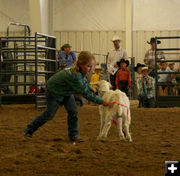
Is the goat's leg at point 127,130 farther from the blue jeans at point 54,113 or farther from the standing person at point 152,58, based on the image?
the standing person at point 152,58

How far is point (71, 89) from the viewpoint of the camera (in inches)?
221

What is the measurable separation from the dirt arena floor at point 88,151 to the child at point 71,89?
25 cm

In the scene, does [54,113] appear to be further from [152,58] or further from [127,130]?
[152,58]

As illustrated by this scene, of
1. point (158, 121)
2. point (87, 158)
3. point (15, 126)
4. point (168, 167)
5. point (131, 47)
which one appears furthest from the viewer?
point (131, 47)

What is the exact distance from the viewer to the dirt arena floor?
3871 millimetres

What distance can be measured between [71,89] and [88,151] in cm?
107

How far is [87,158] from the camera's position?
14.5 feet

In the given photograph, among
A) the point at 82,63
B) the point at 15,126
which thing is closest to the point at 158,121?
the point at 15,126

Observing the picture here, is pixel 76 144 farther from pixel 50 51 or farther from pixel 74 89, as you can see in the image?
pixel 50 51

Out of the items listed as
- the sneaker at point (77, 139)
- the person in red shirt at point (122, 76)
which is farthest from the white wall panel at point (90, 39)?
the sneaker at point (77, 139)

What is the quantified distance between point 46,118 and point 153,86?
20.4ft

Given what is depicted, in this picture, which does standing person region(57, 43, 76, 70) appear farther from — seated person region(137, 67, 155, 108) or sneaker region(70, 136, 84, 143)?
sneaker region(70, 136, 84, 143)

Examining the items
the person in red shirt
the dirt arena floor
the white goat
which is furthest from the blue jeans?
the person in red shirt

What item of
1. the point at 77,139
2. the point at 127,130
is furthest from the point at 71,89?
the point at 127,130
